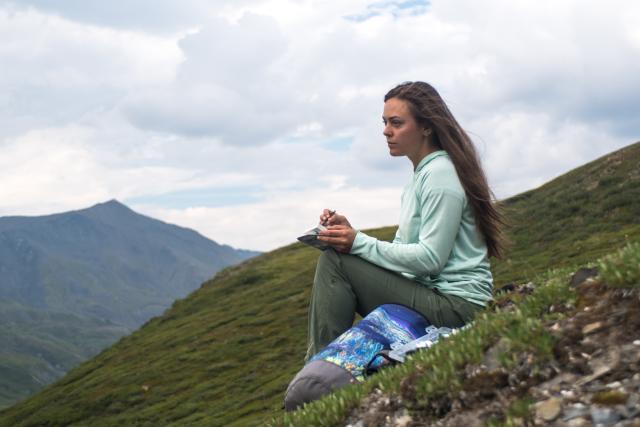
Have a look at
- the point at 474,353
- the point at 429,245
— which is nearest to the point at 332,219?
the point at 429,245

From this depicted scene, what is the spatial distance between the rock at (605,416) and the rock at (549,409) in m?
0.32

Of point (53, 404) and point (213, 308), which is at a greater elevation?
point (213, 308)

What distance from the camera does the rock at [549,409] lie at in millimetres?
6234

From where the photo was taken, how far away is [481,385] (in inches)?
279

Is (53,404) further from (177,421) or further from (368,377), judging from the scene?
(368,377)

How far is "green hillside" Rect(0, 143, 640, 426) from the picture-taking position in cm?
5219

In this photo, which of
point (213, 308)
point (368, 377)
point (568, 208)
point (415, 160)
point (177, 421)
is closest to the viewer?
point (368, 377)

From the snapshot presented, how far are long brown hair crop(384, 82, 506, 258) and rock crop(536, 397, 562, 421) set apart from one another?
3.68 metres

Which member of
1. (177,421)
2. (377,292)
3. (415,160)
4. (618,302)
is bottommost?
(177,421)

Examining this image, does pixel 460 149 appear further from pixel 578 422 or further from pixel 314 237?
pixel 578 422

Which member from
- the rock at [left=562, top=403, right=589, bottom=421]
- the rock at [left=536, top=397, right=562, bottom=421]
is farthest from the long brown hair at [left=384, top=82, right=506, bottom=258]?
the rock at [left=562, top=403, right=589, bottom=421]

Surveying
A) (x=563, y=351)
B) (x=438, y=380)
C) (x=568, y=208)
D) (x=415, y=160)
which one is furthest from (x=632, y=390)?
(x=568, y=208)

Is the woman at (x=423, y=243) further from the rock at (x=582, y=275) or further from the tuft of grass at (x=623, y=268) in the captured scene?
the tuft of grass at (x=623, y=268)

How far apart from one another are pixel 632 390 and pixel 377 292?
381 cm
